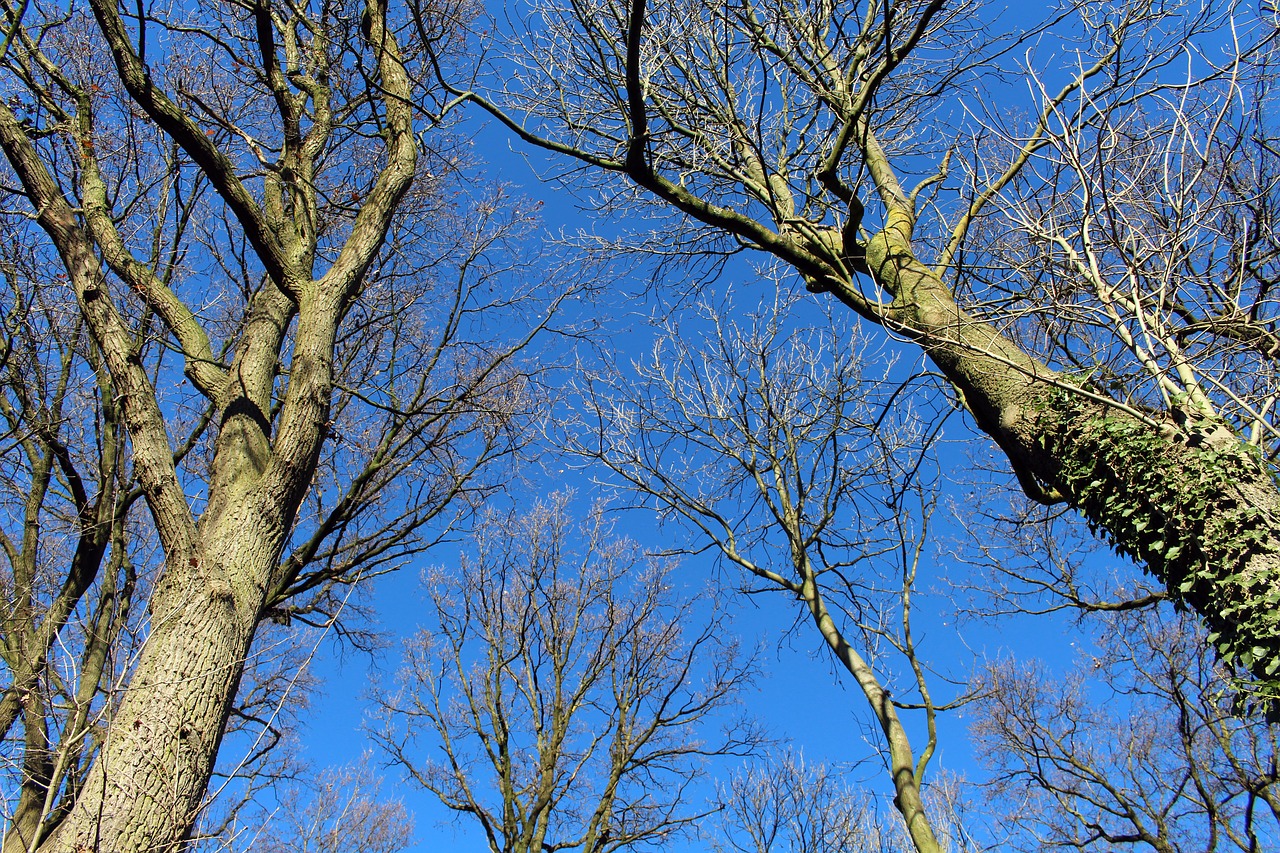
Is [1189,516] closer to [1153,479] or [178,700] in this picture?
[1153,479]

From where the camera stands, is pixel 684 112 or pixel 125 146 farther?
pixel 125 146

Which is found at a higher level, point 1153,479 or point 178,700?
point 1153,479

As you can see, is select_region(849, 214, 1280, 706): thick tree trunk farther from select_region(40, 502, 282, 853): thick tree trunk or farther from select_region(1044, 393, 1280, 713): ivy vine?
select_region(40, 502, 282, 853): thick tree trunk

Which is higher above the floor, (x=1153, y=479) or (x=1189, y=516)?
(x=1153, y=479)

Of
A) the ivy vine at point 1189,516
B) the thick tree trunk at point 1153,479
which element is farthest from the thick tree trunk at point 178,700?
the ivy vine at point 1189,516

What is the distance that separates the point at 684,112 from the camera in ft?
15.3

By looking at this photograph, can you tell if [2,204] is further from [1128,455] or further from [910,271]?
[1128,455]

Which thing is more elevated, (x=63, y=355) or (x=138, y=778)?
(x=63, y=355)

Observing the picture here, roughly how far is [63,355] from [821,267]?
670 centimetres

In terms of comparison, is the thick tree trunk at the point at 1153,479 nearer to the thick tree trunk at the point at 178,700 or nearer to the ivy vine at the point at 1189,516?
the ivy vine at the point at 1189,516

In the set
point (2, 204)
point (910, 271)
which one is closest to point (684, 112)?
point (910, 271)

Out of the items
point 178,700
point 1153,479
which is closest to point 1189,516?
point 1153,479

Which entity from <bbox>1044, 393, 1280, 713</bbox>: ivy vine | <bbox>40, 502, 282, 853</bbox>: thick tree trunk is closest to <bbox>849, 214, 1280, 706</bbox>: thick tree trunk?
<bbox>1044, 393, 1280, 713</bbox>: ivy vine

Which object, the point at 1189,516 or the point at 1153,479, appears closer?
the point at 1189,516
